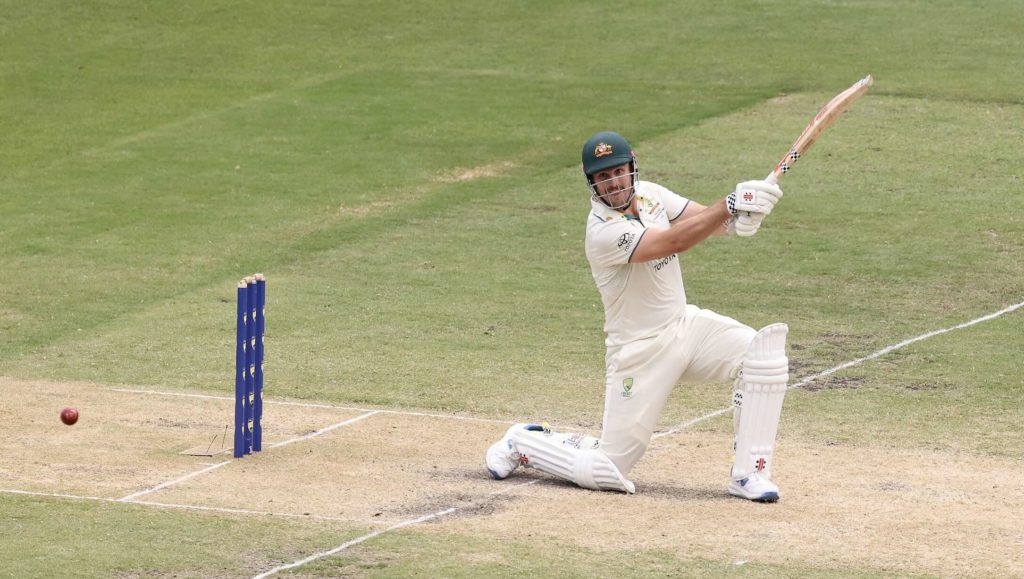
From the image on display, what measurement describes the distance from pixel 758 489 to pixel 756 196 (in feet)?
5.00

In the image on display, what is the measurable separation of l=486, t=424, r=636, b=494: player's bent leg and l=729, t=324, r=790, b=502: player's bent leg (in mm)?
631

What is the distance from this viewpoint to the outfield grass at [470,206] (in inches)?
410

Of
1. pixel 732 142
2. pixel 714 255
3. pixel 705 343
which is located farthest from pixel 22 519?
pixel 732 142

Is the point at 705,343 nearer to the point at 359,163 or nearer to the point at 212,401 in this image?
the point at 212,401

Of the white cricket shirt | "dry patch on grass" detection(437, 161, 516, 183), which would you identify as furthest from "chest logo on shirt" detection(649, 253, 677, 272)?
"dry patch on grass" detection(437, 161, 516, 183)

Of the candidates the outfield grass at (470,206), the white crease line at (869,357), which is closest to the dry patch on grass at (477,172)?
the outfield grass at (470,206)

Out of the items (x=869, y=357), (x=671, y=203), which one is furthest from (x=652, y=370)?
(x=869, y=357)

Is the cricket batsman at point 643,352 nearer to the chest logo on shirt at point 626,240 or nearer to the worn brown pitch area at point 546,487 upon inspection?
the chest logo on shirt at point 626,240

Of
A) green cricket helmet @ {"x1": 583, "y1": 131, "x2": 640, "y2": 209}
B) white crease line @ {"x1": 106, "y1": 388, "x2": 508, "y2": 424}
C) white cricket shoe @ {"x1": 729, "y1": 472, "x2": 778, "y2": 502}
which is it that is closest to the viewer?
white cricket shoe @ {"x1": 729, "y1": 472, "x2": 778, "y2": 502}

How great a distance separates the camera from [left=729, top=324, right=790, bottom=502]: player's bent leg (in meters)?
8.04

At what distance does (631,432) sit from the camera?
325 inches

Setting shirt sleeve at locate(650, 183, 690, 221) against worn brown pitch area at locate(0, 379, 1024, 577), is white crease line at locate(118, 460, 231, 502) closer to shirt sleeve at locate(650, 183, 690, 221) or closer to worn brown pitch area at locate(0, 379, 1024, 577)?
worn brown pitch area at locate(0, 379, 1024, 577)

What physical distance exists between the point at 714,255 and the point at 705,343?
633 centimetres

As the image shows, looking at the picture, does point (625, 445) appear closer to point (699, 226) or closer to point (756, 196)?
point (699, 226)
